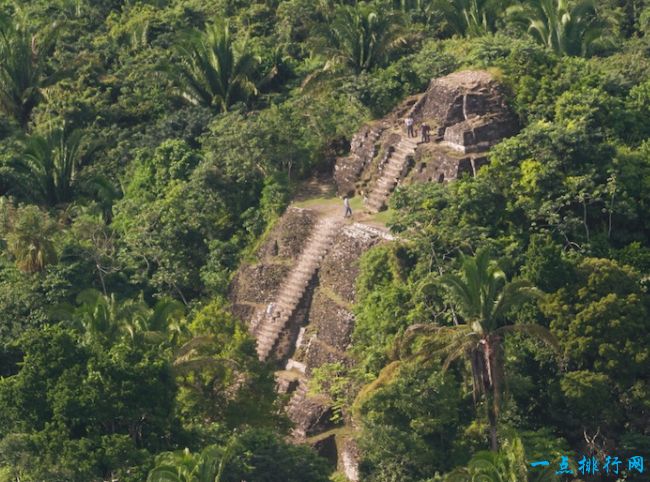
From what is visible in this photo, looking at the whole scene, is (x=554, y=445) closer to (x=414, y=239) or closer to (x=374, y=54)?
(x=414, y=239)

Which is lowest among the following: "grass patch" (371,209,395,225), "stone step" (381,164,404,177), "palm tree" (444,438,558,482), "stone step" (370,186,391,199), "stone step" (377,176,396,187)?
"palm tree" (444,438,558,482)

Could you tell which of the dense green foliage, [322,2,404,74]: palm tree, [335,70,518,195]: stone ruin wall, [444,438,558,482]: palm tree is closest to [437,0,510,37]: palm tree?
the dense green foliage

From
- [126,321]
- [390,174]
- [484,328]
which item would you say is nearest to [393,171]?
[390,174]

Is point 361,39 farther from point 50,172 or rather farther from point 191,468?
point 191,468

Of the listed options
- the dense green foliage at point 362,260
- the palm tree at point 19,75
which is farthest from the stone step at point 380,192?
the palm tree at point 19,75

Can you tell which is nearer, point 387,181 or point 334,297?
point 334,297

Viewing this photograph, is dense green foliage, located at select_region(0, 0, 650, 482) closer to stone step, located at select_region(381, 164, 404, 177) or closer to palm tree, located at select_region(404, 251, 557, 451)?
palm tree, located at select_region(404, 251, 557, 451)

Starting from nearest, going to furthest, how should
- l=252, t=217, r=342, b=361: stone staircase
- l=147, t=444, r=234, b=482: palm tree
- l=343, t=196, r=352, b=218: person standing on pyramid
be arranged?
1. l=147, t=444, r=234, b=482: palm tree
2. l=252, t=217, r=342, b=361: stone staircase
3. l=343, t=196, r=352, b=218: person standing on pyramid
